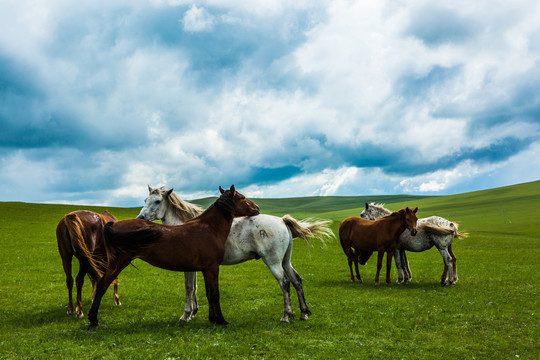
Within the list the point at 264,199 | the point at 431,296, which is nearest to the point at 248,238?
the point at 431,296

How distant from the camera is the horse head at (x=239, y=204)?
8.51m

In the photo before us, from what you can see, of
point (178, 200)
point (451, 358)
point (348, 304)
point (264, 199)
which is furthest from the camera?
point (264, 199)

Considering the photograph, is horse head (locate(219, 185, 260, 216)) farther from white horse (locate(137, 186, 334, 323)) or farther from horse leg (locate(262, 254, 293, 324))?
horse leg (locate(262, 254, 293, 324))

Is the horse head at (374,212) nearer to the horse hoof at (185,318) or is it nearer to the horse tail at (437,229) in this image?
the horse tail at (437,229)

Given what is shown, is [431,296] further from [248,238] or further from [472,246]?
[472,246]

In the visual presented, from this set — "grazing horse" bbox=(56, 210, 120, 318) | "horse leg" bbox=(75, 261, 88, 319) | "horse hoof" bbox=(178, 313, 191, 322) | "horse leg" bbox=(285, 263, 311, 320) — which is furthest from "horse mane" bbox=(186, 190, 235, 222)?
"horse leg" bbox=(75, 261, 88, 319)

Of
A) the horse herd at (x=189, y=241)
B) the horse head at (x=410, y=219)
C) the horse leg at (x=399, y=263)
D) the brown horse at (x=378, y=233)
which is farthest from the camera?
the horse leg at (x=399, y=263)

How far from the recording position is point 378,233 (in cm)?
1372

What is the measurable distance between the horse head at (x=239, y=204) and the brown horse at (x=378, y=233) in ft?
21.7

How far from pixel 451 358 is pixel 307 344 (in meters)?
2.72

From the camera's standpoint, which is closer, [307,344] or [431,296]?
[307,344]

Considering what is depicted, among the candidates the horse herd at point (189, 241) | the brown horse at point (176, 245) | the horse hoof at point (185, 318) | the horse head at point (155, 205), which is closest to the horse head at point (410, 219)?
the horse herd at point (189, 241)

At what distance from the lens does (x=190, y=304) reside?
876 centimetres

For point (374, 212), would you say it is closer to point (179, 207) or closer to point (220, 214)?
point (220, 214)
